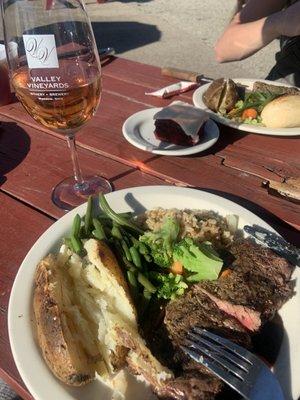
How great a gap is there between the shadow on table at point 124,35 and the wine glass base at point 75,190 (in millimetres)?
5819

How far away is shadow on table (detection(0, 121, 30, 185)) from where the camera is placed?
185 cm

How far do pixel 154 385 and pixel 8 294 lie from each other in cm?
55

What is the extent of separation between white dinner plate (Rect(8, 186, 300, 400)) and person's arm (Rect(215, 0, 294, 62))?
1813 millimetres

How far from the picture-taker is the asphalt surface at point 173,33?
623 cm

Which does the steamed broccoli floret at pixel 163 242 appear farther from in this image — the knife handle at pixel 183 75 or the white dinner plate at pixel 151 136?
the knife handle at pixel 183 75

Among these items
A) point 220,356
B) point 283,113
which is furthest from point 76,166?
point 283,113

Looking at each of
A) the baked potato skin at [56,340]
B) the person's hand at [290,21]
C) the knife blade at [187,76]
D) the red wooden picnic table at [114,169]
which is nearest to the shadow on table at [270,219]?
the red wooden picnic table at [114,169]

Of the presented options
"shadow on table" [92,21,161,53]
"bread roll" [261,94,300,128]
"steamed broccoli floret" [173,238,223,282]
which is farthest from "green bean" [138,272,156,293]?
"shadow on table" [92,21,161,53]

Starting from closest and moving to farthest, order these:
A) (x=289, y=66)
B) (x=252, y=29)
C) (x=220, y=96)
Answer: (x=220, y=96) → (x=252, y=29) → (x=289, y=66)

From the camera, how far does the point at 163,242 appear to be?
4.13ft

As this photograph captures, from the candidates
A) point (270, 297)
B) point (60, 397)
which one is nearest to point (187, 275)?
point (270, 297)

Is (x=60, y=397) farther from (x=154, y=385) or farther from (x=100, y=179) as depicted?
(x=100, y=179)

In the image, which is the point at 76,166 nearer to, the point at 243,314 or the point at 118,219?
the point at 118,219

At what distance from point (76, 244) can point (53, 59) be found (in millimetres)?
552
